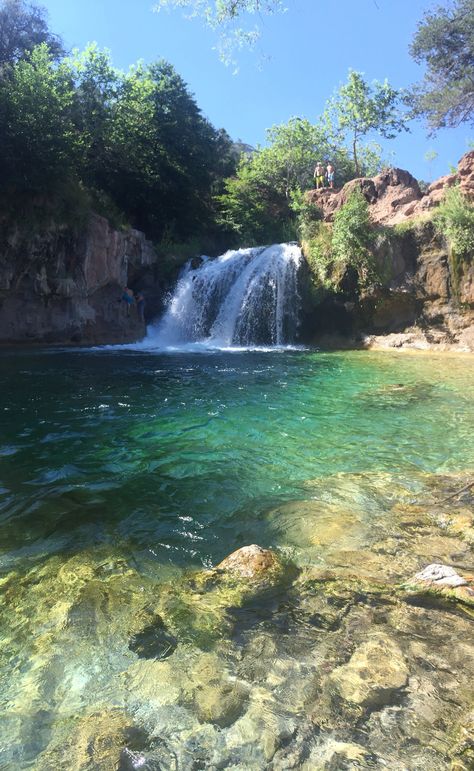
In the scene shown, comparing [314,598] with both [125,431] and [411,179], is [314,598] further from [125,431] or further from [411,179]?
[411,179]

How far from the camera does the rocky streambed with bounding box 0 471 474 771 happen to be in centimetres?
170

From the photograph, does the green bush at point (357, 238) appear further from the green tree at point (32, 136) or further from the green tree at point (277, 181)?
the green tree at point (32, 136)

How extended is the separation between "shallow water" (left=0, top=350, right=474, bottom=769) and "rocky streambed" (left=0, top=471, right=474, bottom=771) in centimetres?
1

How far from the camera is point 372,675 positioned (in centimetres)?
201

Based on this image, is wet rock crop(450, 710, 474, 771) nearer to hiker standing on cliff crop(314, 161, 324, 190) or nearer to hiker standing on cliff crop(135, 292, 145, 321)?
hiker standing on cliff crop(135, 292, 145, 321)

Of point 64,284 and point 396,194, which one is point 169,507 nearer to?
point 64,284

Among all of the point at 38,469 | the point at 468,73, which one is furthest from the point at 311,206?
the point at 38,469

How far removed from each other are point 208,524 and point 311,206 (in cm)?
1914

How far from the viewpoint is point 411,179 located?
1997 centimetres

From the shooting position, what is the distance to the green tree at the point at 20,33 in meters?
23.7

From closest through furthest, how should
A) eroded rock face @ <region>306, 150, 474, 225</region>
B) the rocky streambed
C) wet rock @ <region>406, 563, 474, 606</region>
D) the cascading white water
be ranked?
the rocky streambed → wet rock @ <region>406, 563, 474, 606</region> → eroded rock face @ <region>306, 150, 474, 225</region> → the cascading white water

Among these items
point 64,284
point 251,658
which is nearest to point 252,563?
point 251,658

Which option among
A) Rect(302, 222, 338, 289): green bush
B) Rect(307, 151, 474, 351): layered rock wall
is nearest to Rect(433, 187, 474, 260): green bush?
Rect(307, 151, 474, 351): layered rock wall

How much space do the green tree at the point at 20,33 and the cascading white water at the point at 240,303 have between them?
48.4 feet
